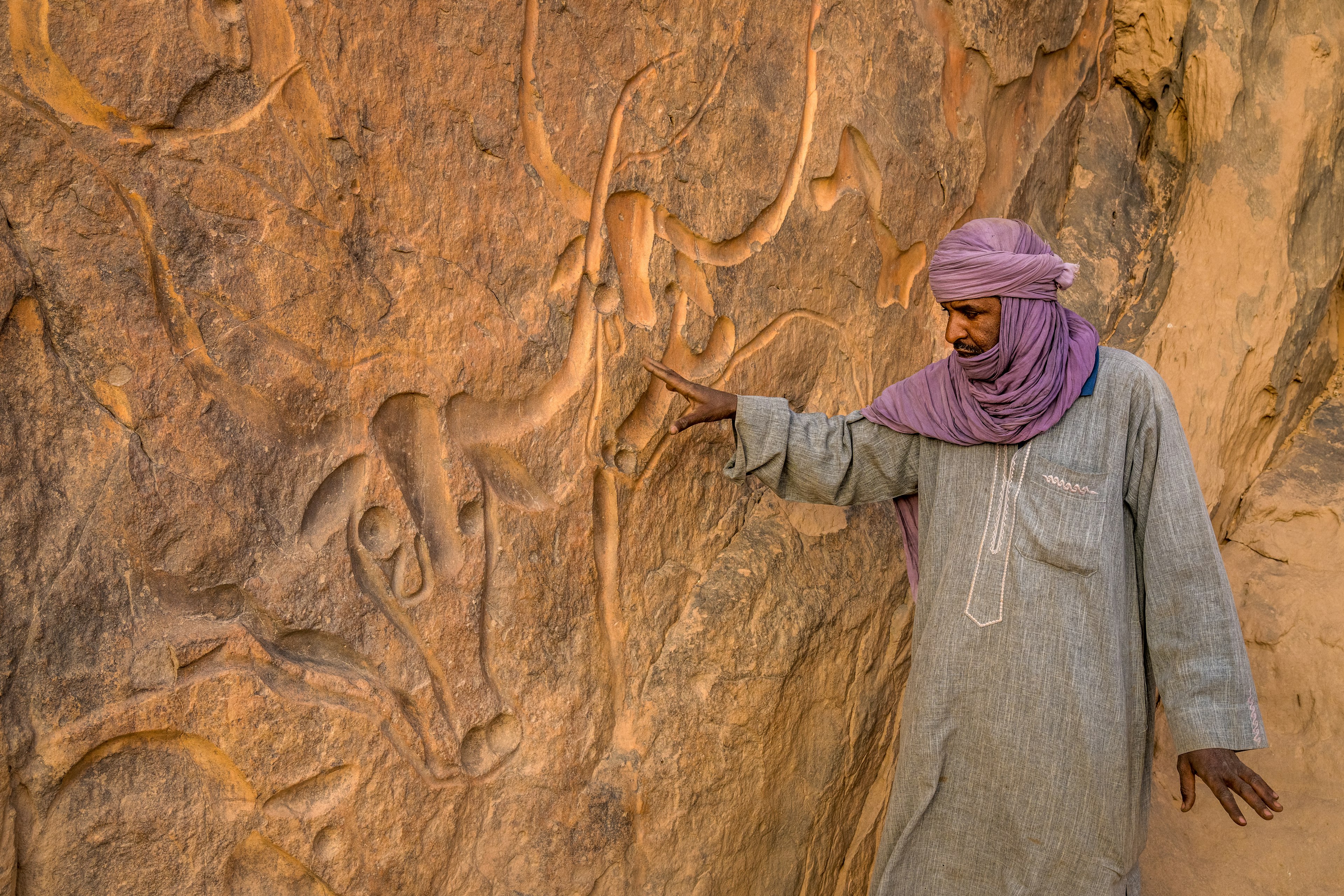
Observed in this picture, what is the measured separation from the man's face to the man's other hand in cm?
73

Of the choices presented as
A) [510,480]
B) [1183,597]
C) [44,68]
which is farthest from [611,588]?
[44,68]

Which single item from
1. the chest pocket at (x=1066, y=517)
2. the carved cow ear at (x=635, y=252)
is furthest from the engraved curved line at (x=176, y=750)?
the chest pocket at (x=1066, y=517)

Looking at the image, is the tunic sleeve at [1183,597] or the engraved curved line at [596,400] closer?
the tunic sleeve at [1183,597]

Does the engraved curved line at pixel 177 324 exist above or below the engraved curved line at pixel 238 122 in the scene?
below

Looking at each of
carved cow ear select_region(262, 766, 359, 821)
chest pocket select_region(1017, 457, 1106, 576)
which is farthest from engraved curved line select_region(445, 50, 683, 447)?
chest pocket select_region(1017, 457, 1106, 576)

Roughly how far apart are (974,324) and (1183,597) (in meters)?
0.56

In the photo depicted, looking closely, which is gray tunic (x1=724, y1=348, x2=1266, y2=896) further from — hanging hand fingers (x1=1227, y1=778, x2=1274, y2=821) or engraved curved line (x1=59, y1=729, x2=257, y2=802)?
engraved curved line (x1=59, y1=729, x2=257, y2=802)

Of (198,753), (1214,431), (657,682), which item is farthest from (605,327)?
(1214,431)

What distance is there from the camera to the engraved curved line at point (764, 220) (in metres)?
2.07

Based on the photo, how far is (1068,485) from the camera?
1.80m

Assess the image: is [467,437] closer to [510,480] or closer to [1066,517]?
[510,480]

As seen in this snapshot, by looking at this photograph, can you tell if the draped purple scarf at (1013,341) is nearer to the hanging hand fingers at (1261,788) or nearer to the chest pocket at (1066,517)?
the chest pocket at (1066,517)

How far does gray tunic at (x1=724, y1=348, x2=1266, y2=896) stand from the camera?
1.75 m

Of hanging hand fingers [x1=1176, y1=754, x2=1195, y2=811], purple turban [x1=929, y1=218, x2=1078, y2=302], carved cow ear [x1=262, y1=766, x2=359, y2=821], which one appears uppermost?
purple turban [x1=929, y1=218, x2=1078, y2=302]
